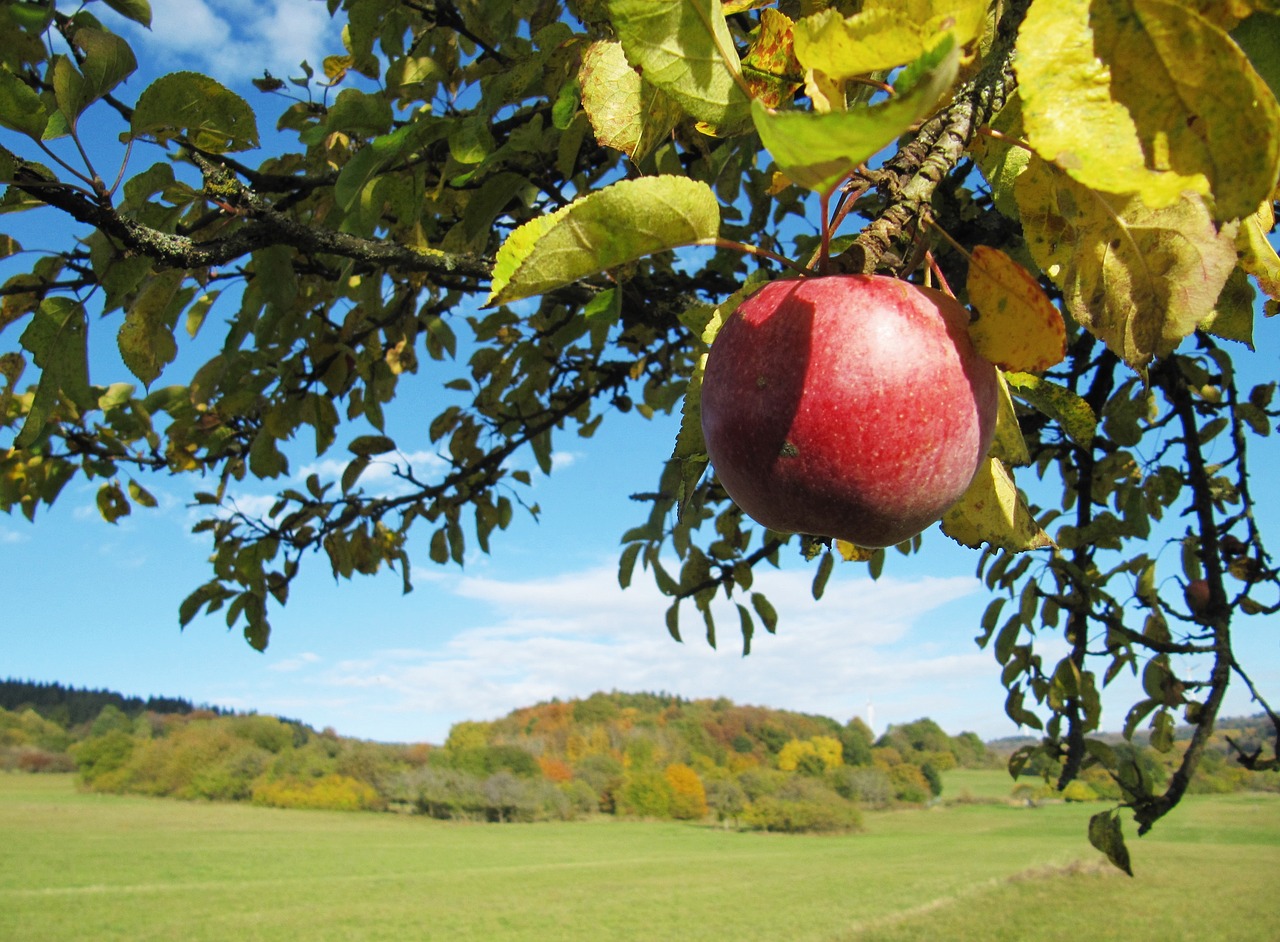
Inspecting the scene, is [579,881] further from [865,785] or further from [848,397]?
[848,397]

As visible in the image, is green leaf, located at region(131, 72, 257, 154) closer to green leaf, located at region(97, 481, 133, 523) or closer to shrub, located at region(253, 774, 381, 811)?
green leaf, located at region(97, 481, 133, 523)

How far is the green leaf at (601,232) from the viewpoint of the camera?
0.41m

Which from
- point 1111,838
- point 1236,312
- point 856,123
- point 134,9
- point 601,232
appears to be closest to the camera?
point 856,123

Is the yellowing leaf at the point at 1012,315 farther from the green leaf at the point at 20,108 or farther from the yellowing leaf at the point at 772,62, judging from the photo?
the green leaf at the point at 20,108

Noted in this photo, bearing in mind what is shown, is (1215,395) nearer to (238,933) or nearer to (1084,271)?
(1084,271)

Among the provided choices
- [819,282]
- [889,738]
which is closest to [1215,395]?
[819,282]

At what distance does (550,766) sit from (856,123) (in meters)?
37.8

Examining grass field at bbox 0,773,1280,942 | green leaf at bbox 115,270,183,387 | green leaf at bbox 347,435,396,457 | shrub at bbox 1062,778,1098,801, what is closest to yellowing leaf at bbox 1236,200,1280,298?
green leaf at bbox 115,270,183,387

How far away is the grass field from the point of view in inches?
715

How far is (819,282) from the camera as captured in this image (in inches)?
19.7

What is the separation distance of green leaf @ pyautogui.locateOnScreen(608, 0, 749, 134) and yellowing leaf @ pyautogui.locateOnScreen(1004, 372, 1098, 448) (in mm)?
281

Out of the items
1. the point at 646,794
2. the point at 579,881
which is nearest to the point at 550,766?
the point at 646,794

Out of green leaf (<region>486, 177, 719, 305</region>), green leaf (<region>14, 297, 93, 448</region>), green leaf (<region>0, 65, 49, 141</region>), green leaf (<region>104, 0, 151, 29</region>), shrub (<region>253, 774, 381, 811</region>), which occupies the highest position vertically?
green leaf (<region>104, 0, 151, 29</region>)

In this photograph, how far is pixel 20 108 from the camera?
80 cm
